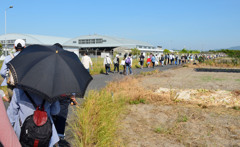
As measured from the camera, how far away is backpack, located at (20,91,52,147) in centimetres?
253

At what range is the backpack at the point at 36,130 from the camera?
2529 mm

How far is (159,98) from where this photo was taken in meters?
7.40

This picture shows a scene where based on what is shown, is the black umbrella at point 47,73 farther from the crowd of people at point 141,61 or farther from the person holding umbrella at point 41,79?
the crowd of people at point 141,61

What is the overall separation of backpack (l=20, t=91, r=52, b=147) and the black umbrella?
30cm

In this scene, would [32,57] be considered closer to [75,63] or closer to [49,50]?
[49,50]

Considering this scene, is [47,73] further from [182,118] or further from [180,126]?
[182,118]

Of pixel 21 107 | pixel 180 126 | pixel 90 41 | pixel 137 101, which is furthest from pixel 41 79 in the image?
pixel 90 41

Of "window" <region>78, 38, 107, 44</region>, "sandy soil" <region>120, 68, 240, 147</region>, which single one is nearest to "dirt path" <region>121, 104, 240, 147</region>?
"sandy soil" <region>120, 68, 240, 147</region>

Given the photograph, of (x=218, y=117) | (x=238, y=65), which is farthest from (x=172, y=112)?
(x=238, y=65)

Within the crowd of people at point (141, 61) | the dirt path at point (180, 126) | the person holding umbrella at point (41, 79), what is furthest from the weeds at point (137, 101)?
the crowd of people at point (141, 61)

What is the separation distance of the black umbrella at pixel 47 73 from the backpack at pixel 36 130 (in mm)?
301

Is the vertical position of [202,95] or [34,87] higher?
[34,87]

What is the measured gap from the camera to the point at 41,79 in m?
2.49

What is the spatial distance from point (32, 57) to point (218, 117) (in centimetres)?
→ 487
